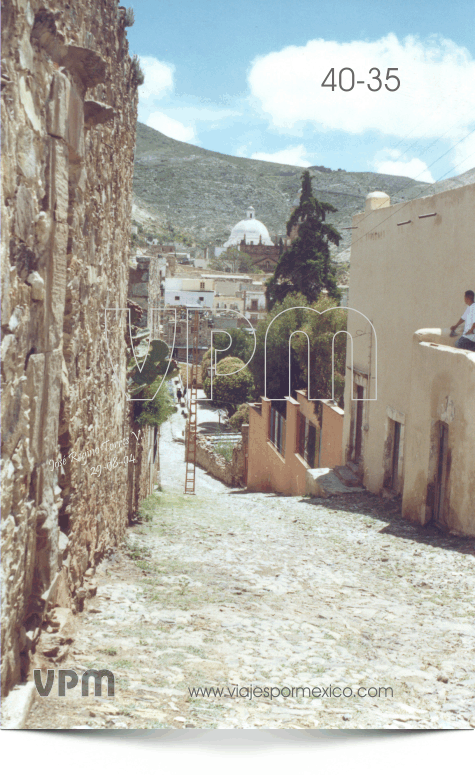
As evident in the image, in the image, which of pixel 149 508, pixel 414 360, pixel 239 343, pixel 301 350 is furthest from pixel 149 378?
pixel 239 343

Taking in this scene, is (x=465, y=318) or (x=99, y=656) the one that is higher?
(x=465, y=318)

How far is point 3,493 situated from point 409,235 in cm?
676

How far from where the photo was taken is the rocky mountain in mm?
8124

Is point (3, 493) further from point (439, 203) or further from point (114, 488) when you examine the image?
point (439, 203)

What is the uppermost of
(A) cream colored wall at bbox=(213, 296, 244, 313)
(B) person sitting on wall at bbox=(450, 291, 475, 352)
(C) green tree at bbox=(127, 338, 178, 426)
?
(A) cream colored wall at bbox=(213, 296, 244, 313)

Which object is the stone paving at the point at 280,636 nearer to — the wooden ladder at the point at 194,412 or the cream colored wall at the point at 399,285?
the wooden ladder at the point at 194,412

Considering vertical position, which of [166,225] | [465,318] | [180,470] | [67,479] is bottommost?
[180,470]

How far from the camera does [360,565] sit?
5352 millimetres

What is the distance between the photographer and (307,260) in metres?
17.8

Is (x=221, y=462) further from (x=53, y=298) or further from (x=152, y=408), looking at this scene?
(x=53, y=298)

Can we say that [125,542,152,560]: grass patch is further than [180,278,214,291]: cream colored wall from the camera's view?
No

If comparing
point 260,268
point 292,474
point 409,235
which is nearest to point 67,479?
point 409,235

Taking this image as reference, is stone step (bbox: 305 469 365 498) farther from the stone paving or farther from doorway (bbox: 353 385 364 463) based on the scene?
the stone paving

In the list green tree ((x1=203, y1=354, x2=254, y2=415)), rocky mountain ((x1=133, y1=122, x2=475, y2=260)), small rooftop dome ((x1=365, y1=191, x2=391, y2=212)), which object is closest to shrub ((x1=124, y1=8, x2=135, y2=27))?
rocky mountain ((x1=133, y1=122, x2=475, y2=260))
